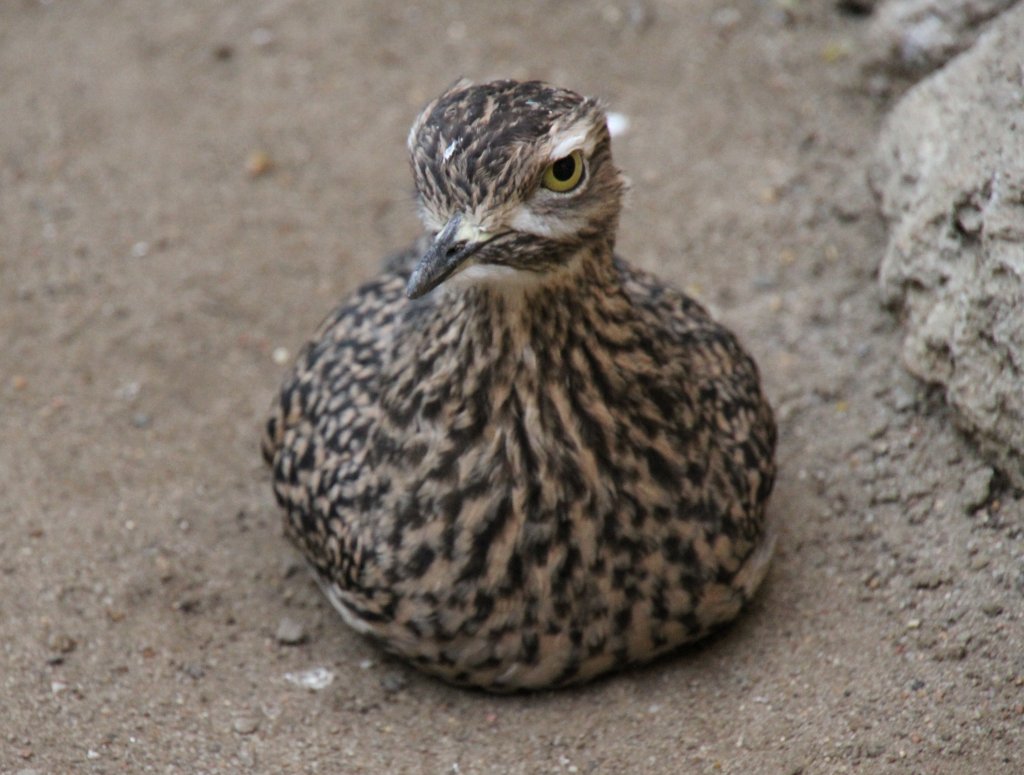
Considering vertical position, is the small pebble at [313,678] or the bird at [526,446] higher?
the bird at [526,446]

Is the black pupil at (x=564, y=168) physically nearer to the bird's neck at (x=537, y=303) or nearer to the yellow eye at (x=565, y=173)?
the yellow eye at (x=565, y=173)

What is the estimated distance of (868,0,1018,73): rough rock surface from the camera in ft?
19.5

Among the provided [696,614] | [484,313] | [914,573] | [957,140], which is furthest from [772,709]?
[957,140]

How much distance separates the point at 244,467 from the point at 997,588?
3.09 metres

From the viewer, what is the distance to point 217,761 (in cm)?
447

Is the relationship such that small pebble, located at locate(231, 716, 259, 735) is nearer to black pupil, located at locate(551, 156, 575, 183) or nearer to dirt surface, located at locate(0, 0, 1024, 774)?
dirt surface, located at locate(0, 0, 1024, 774)

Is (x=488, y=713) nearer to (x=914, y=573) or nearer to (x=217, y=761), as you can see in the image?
(x=217, y=761)

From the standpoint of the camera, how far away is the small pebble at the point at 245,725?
4621 millimetres

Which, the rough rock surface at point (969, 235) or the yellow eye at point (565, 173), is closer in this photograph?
the yellow eye at point (565, 173)

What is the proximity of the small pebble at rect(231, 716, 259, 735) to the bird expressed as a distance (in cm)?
49

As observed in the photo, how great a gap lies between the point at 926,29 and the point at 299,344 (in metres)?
3.27

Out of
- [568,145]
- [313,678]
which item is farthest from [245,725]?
[568,145]

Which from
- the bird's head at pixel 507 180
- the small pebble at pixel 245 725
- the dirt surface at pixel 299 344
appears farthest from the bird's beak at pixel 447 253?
the small pebble at pixel 245 725

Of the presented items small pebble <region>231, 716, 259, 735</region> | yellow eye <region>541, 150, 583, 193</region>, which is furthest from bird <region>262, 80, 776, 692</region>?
small pebble <region>231, 716, 259, 735</region>
